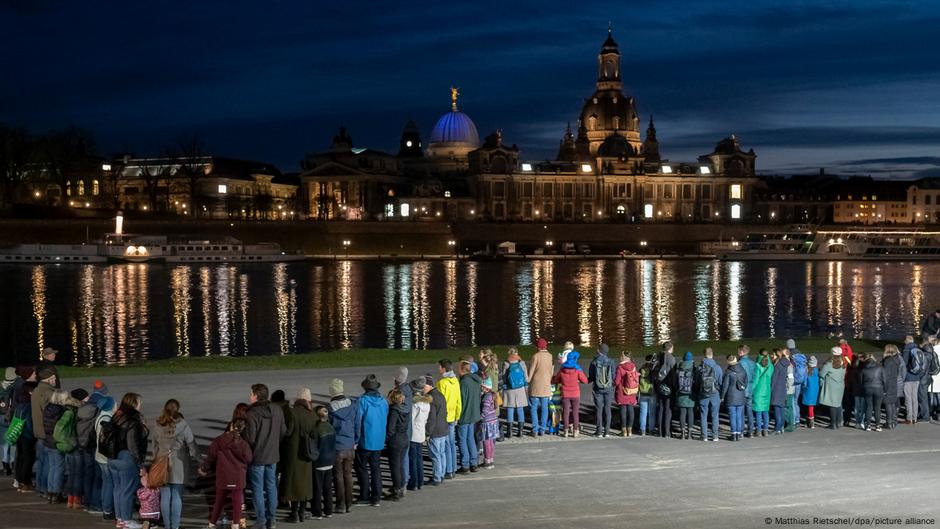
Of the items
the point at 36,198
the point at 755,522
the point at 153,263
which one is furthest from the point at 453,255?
the point at 755,522

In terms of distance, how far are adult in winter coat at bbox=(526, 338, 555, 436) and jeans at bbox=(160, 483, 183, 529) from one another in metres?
5.96

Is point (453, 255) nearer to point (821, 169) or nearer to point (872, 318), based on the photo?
point (872, 318)

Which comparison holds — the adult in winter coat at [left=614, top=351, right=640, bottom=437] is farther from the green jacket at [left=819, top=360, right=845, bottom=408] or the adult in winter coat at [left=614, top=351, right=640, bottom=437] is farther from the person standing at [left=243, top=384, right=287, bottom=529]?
the person standing at [left=243, top=384, right=287, bottom=529]

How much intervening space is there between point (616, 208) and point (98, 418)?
128995 millimetres

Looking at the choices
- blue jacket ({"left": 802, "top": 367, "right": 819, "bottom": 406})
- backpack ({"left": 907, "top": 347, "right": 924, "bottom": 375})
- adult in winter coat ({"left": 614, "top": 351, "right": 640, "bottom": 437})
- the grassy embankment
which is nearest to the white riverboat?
the grassy embankment

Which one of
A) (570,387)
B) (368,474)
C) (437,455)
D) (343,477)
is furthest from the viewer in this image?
(570,387)

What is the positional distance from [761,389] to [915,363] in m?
2.94

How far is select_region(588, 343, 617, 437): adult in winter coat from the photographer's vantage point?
1461cm

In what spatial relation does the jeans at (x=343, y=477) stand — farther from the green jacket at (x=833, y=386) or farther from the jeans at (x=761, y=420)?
the green jacket at (x=833, y=386)

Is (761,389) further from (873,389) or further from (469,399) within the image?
(469,399)

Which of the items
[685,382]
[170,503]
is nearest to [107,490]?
[170,503]

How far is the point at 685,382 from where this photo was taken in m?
14.6

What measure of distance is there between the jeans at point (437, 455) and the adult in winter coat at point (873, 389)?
22.7 feet

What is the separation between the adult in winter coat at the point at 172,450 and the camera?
1027cm
